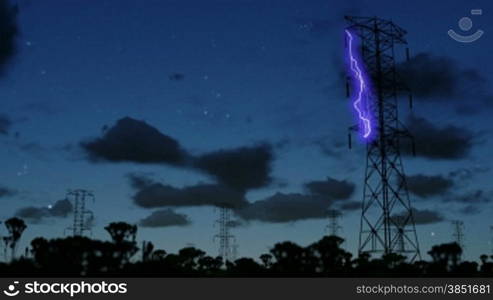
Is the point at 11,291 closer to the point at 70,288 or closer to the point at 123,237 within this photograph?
the point at 70,288

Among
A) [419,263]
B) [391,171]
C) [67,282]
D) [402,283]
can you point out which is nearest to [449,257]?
[419,263]

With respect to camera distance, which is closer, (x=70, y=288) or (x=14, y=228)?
→ (x=70, y=288)

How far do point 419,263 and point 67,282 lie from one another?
49.2 m

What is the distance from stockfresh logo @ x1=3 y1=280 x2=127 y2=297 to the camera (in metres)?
31.5

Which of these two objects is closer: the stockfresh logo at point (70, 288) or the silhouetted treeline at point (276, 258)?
the stockfresh logo at point (70, 288)

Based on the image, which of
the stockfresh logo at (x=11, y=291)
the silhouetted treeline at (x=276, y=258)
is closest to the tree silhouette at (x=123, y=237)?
the silhouetted treeline at (x=276, y=258)

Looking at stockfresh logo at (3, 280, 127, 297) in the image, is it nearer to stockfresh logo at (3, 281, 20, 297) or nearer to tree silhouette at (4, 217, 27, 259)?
stockfresh logo at (3, 281, 20, 297)

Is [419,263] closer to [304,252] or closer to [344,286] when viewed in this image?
[304,252]

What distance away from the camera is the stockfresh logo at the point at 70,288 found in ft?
103

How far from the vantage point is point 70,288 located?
103 ft

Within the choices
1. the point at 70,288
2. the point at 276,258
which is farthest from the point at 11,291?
the point at 276,258

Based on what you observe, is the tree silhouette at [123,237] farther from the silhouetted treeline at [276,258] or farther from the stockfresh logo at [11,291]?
the stockfresh logo at [11,291]

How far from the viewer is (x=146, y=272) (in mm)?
62062

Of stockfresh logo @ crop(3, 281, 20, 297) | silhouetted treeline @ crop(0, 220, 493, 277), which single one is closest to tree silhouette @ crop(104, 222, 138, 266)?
silhouetted treeline @ crop(0, 220, 493, 277)
